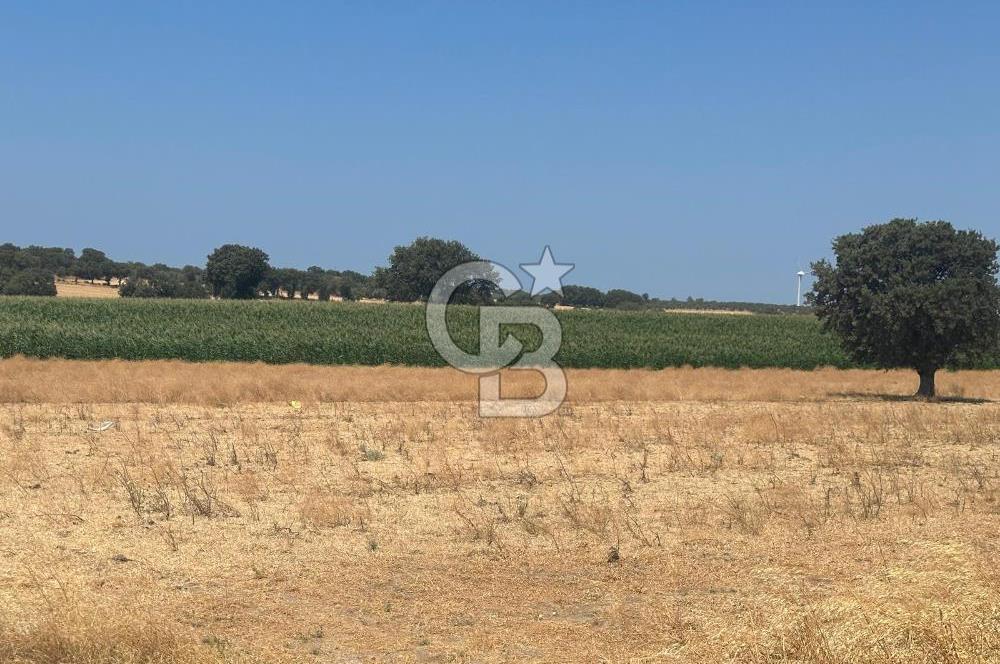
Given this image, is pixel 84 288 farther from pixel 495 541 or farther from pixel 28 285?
pixel 495 541

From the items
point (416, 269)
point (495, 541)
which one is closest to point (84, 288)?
point (416, 269)

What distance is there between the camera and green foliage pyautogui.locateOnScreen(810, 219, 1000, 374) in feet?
107

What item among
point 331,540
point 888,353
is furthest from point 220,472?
point 888,353

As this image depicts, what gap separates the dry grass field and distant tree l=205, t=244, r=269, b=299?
299 ft

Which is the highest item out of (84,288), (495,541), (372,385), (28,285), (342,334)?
(84,288)

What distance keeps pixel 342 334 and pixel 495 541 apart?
43.8 meters

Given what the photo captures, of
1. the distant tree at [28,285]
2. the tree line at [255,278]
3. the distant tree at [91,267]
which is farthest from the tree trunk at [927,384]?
the distant tree at [91,267]

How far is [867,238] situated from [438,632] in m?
32.2

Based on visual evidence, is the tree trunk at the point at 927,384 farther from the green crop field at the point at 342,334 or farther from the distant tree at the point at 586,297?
the distant tree at the point at 586,297

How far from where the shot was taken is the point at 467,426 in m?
19.9

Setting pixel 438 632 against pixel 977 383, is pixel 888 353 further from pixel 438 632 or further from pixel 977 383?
pixel 438 632

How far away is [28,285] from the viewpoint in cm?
8294

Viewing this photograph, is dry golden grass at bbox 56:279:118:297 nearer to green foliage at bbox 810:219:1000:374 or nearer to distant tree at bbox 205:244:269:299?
distant tree at bbox 205:244:269:299
